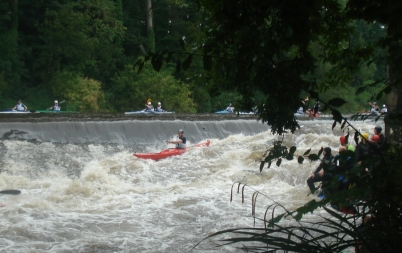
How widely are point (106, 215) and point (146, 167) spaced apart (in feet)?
15.7

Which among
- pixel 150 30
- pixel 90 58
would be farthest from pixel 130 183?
pixel 150 30

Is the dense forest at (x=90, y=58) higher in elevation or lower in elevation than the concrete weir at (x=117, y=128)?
higher

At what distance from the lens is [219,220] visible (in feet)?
31.5

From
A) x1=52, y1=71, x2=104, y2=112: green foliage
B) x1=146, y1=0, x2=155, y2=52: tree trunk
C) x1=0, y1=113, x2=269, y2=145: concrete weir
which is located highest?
x1=146, y1=0, x2=155, y2=52: tree trunk

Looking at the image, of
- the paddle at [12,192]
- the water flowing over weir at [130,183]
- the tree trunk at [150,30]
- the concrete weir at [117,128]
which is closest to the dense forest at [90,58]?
the tree trunk at [150,30]

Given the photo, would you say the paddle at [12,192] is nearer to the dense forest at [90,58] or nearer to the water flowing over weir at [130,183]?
the water flowing over weir at [130,183]

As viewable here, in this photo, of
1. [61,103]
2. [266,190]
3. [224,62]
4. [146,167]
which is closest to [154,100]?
→ [61,103]

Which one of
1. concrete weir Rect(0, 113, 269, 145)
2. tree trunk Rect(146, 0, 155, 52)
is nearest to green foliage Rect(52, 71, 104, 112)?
tree trunk Rect(146, 0, 155, 52)

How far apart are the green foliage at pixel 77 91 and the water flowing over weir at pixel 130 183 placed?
12.3m

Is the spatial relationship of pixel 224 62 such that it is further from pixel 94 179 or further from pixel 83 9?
pixel 83 9

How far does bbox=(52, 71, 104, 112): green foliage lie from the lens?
32469 millimetres

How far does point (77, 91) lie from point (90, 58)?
111 inches

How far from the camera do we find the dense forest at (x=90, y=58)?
32.4m

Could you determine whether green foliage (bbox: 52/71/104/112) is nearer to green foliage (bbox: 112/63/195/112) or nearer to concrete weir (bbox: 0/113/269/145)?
green foliage (bbox: 112/63/195/112)
